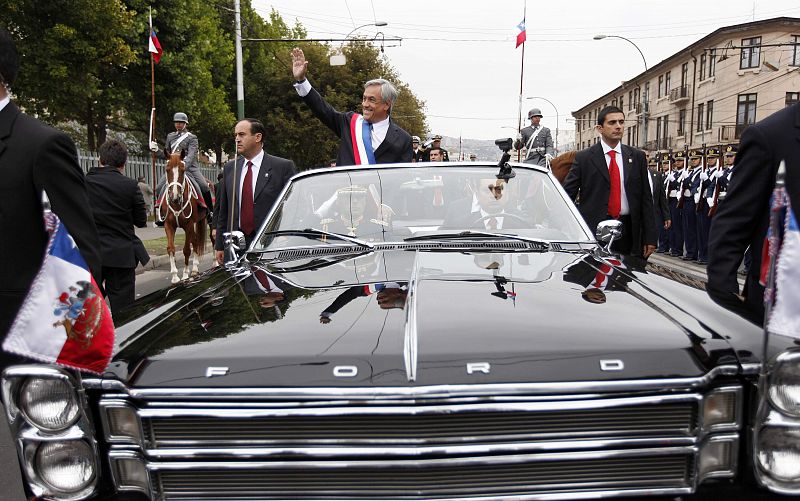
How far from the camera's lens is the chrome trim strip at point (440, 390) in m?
1.72

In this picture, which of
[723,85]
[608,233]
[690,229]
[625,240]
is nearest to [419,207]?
[608,233]

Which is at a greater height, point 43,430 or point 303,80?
point 303,80

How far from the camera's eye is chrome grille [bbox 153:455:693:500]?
67.6 inches

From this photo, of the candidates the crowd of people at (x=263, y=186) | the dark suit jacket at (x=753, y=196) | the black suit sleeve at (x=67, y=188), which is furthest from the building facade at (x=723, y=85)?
the black suit sleeve at (x=67, y=188)

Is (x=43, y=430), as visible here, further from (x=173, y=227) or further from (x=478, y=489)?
(x=173, y=227)

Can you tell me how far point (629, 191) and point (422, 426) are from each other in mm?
5034

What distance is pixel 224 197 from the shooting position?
6617mm

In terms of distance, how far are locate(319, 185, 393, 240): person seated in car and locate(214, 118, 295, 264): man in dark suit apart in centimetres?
293

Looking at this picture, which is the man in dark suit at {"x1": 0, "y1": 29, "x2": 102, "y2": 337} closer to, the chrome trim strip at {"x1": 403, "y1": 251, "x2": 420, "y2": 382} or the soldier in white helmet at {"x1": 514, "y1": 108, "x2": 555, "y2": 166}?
the chrome trim strip at {"x1": 403, "y1": 251, "x2": 420, "y2": 382}

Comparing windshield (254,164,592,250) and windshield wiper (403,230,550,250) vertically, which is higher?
windshield (254,164,592,250)

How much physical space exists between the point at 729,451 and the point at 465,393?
738mm

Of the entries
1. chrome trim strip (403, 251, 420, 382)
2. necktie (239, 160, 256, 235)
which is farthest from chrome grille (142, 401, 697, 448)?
necktie (239, 160, 256, 235)

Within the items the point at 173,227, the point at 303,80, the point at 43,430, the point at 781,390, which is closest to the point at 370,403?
the point at 43,430

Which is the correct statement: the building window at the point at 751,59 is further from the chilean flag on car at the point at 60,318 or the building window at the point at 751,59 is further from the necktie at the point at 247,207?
the chilean flag on car at the point at 60,318
